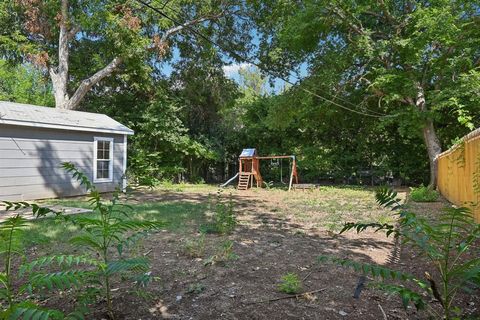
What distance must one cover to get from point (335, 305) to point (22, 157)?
867 cm

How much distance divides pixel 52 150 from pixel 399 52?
36.1ft

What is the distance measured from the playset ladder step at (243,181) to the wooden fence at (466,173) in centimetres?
712

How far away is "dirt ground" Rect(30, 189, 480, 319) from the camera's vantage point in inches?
101

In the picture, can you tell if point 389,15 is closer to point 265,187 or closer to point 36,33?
point 265,187

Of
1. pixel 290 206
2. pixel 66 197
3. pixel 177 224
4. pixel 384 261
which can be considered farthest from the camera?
pixel 66 197

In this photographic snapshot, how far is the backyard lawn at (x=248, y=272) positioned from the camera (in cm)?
257

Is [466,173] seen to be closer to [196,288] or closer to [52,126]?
[196,288]

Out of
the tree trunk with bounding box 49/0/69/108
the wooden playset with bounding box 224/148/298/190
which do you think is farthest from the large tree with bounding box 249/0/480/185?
the tree trunk with bounding box 49/0/69/108

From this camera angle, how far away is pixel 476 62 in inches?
450

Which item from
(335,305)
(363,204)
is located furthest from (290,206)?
(335,305)

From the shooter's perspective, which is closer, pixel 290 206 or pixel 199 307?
pixel 199 307

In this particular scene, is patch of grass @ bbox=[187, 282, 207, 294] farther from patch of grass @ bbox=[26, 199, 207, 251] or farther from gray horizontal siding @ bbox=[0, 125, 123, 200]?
gray horizontal siding @ bbox=[0, 125, 123, 200]

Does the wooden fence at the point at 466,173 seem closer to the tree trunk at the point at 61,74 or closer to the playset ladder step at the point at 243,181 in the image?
the playset ladder step at the point at 243,181

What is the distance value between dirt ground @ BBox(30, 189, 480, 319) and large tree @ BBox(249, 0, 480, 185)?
298 inches
